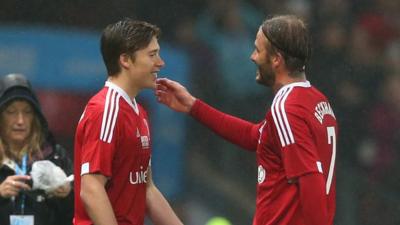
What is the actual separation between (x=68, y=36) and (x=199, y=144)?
3.34 ft

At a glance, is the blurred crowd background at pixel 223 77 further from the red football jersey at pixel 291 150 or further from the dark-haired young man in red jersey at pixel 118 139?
the red football jersey at pixel 291 150

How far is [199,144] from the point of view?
314 inches

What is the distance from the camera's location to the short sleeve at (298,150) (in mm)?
5504

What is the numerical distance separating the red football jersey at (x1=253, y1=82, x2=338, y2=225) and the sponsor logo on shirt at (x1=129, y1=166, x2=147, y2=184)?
0.51m

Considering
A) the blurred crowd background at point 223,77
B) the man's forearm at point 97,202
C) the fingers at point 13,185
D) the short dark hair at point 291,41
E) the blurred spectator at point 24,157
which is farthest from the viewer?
the blurred crowd background at point 223,77

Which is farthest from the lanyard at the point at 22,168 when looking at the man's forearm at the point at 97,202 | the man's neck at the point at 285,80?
the man's neck at the point at 285,80

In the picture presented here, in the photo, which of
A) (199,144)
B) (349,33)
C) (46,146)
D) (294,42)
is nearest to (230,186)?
(199,144)

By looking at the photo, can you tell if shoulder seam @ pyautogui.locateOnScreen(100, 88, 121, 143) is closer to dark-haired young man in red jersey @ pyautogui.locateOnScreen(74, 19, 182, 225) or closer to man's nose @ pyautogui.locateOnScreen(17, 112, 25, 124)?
dark-haired young man in red jersey @ pyautogui.locateOnScreen(74, 19, 182, 225)

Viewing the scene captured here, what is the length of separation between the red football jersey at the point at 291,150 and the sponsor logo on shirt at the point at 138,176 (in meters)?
0.51

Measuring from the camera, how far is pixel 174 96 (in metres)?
6.33

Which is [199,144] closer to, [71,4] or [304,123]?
[71,4]

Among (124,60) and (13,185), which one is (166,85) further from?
(13,185)

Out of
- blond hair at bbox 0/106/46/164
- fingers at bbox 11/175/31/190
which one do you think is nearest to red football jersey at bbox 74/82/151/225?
fingers at bbox 11/175/31/190

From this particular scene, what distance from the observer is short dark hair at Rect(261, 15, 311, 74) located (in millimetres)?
5691
